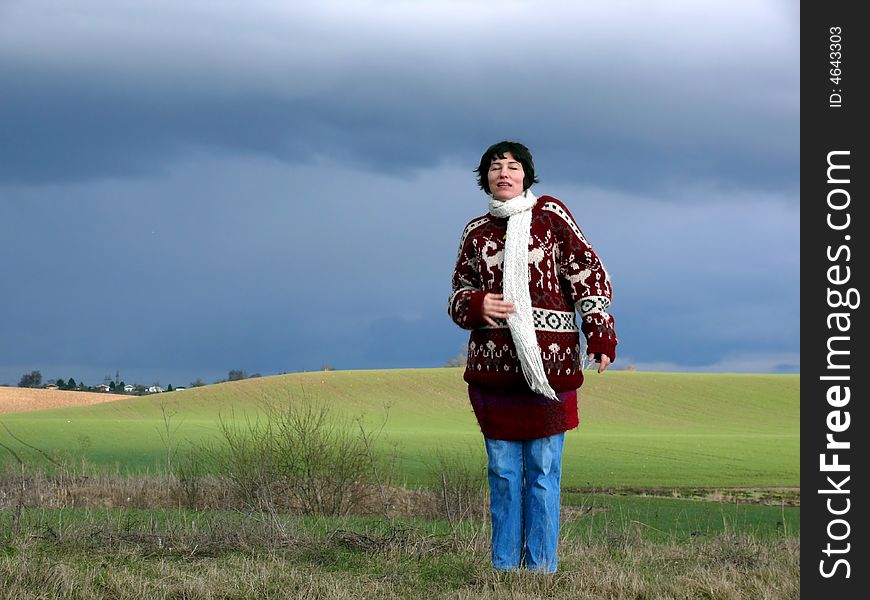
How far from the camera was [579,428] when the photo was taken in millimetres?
39000

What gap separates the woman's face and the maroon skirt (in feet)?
4.19

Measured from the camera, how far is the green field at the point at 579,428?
891 inches

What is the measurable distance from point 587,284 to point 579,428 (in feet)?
109

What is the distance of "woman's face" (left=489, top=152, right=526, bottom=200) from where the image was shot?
680cm

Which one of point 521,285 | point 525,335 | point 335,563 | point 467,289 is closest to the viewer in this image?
point 525,335

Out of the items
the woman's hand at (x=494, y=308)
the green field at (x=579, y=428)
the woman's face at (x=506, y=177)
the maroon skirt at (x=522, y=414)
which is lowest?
the green field at (x=579, y=428)

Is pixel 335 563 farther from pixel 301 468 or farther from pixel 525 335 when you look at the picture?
pixel 301 468

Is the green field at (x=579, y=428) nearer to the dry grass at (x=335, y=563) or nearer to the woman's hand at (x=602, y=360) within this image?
the dry grass at (x=335, y=563)

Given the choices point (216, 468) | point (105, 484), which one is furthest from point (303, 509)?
point (105, 484)

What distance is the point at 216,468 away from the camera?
13.6 metres

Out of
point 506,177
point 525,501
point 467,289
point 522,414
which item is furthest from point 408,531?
point 506,177

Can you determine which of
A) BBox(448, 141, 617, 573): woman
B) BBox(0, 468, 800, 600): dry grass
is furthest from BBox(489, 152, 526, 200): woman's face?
BBox(0, 468, 800, 600): dry grass

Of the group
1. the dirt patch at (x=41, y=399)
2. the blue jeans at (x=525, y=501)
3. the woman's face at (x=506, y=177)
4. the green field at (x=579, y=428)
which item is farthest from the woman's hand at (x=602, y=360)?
the dirt patch at (x=41, y=399)
